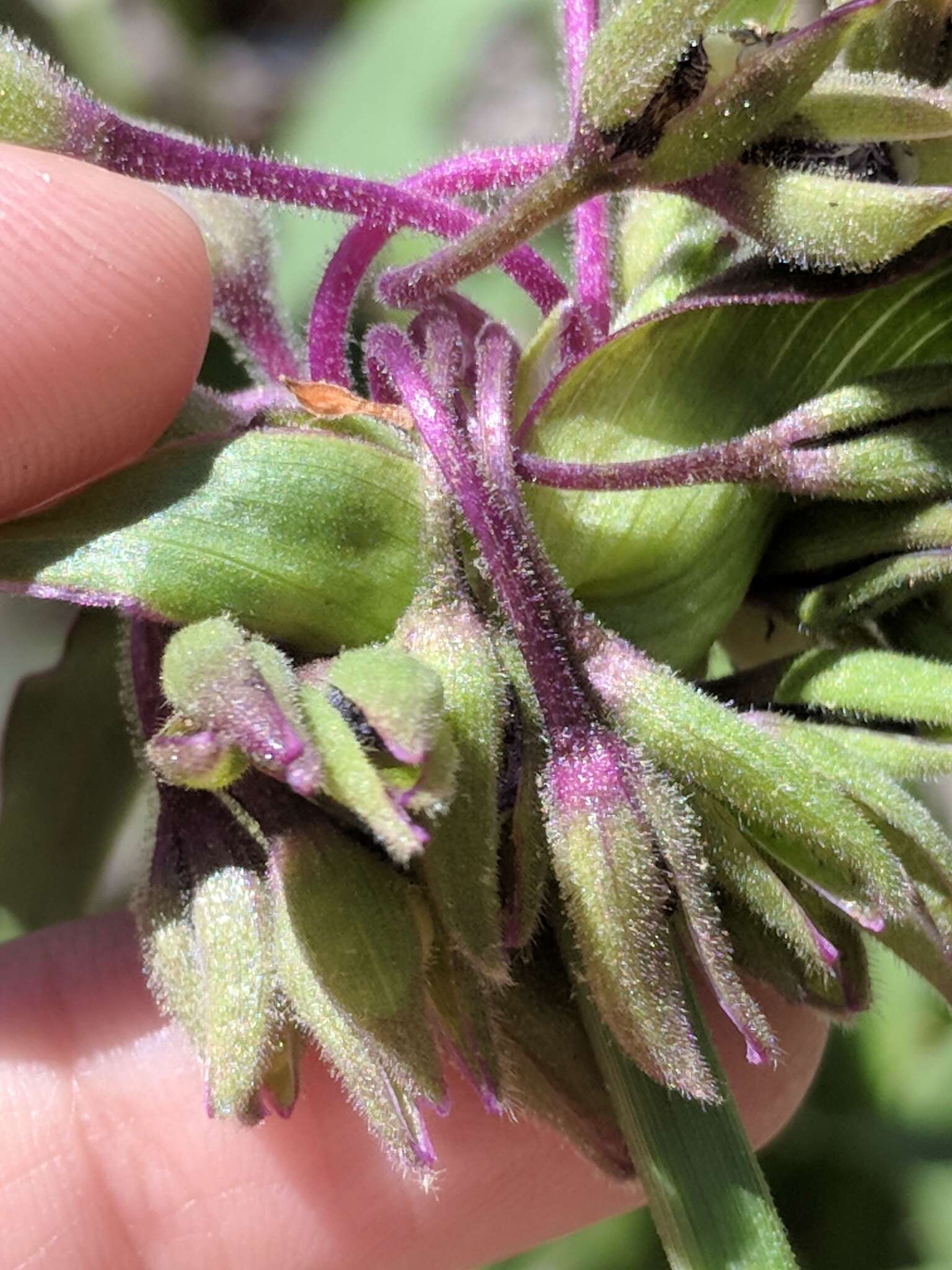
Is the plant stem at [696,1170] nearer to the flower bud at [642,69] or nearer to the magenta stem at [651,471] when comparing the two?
the magenta stem at [651,471]

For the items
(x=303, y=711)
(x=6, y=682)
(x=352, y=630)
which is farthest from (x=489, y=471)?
(x=6, y=682)

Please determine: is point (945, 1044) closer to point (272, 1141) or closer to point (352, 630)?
point (272, 1141)

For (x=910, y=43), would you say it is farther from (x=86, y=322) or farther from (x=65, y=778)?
(x=65, y=778)

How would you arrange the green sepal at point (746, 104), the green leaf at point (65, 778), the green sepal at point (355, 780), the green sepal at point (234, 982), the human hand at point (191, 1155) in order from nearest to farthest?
the green sepal at point (355, 780) < the green sepal at point (746, 104) < the green sepal at point (234, 982) < the human hand at point (191, 1155) < the green leaf at point (65, 778)

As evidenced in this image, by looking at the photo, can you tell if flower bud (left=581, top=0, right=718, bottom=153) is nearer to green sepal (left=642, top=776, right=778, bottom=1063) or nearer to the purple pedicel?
the purple pedicel

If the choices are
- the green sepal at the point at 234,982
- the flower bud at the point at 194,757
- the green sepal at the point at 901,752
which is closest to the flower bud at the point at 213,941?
the green sepal at the point at 234,982

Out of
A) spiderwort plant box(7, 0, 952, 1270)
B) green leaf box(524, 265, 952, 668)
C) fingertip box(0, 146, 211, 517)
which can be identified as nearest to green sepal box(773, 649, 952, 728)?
spiderwort plant box(7, 0, 952, 1270)
